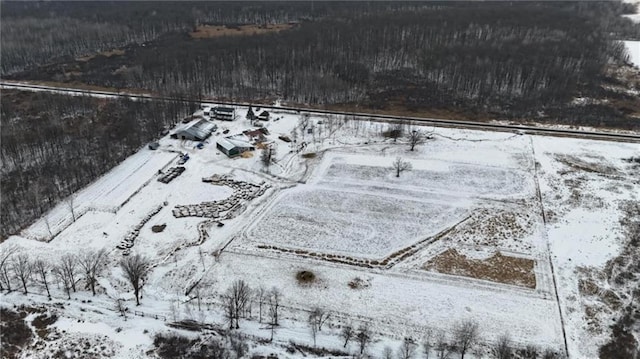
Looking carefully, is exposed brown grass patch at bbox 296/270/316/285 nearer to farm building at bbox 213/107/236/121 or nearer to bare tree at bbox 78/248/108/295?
bare tree at bbox 78/248/108/295

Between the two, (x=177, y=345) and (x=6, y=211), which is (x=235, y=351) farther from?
(x=6, y=211)

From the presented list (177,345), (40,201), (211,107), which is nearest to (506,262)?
(177,345)

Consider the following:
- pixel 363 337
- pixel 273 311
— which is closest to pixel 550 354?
pixel 363 337

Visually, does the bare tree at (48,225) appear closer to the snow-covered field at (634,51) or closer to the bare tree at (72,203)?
the bare tree at (72,203)

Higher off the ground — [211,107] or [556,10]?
[556,10]

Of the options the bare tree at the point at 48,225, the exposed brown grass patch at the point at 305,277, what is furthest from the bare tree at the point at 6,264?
the exposed brown grass patch at the point at 305,277

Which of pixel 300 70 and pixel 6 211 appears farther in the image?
pixel 300 70

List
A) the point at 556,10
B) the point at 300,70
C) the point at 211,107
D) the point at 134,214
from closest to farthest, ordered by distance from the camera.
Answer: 1. the point at 134,214
2. the point at 211,107
3. the point at 300,70
4. the point at 556,10
